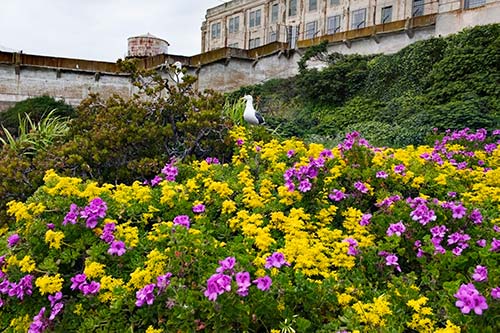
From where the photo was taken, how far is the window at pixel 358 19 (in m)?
31.7

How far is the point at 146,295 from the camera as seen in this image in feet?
7.14

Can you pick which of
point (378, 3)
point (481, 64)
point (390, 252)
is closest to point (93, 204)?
point (390, 252)

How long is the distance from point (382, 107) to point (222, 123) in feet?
38.4

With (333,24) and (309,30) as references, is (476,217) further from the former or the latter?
(309,30)

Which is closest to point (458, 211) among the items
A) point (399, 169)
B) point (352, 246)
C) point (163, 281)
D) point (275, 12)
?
point (352, 246)

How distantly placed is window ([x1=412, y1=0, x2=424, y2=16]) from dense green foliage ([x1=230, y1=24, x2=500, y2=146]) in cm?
1009

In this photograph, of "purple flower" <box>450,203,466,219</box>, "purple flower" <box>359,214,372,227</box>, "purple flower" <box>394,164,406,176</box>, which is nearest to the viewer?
"purple flower" <box>450,203,466,219</box>

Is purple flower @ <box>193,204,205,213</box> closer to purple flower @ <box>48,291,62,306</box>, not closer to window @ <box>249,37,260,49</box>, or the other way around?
purple flower @ <box>48,291,62,306</box>

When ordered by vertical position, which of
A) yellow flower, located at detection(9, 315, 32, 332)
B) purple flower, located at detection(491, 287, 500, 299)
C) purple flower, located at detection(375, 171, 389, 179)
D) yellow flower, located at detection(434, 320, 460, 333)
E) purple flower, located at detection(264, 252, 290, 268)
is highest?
purple flower, located at detection(375, 171, 389, 179)

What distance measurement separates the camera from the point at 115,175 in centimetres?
483

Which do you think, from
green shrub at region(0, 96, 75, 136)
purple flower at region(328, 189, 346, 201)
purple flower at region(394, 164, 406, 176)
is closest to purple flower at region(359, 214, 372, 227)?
purple flower at region(328, 189, 346, 201)

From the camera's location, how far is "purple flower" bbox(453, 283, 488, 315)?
6.09 ft

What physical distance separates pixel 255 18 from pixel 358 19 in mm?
10722

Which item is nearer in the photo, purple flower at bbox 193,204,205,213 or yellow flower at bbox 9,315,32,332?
yellow flower at bbox 9,315,32,332
